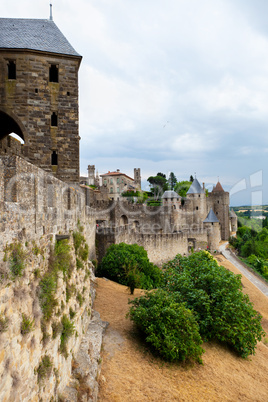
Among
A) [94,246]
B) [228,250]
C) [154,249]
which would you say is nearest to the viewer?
[94,246]

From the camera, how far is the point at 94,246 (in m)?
20.0

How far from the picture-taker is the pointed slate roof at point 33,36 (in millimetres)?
11602

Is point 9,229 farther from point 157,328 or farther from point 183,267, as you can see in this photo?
point 183,267

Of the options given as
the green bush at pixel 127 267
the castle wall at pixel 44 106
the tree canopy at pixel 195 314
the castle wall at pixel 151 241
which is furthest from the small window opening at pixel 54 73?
the castle wall at pixel 151 241

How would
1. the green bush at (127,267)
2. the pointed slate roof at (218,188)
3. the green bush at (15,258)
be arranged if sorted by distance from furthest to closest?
the pointed slate roof at (218,188) → the green bush at (127,267) → the green bush at (15,258)

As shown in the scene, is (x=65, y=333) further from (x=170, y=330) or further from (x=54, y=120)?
(x=54, y=120)

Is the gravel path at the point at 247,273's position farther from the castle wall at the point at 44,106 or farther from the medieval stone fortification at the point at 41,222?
the castle wall at the point at 44,106

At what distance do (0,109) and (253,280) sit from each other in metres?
27.4

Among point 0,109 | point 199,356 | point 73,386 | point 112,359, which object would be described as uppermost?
point 0,109

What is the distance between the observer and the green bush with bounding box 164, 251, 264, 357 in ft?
32.6

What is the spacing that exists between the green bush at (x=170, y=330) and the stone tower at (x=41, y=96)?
652 cm

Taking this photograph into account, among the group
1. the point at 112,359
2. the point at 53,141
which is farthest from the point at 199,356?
the point at 53,141

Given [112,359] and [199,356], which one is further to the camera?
[199,356]

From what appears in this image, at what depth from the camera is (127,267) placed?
56.3 ft
